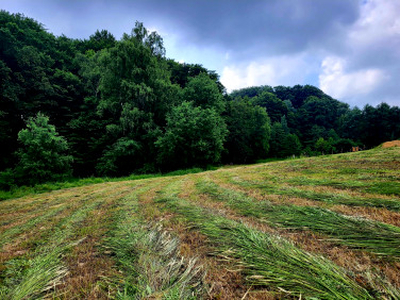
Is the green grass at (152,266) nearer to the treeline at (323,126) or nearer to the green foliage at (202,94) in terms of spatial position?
the green foliage at (202,94)

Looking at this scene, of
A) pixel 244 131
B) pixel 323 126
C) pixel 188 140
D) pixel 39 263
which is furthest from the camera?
pixel 323 126

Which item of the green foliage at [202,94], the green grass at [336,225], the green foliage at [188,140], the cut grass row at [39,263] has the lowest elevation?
the cut grass row at [39,263]

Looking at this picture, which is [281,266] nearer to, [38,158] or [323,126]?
[38,158]

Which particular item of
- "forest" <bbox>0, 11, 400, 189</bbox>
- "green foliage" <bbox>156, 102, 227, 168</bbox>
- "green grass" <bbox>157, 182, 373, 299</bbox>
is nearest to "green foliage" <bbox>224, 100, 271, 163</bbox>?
"forest" <bbox>0, 11, 400, 189</bbox>

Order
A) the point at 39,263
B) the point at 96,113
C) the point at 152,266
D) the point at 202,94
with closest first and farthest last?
1. the point at 152,266
2. the point at 39,263
3. the point at 96,113
4. the point at 202,94

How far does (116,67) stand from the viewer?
1981 centimetres

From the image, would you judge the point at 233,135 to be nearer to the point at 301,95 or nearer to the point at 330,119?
the point at 330,119

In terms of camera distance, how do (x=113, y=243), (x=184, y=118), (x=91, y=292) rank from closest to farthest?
(x=91, y=292), (x=113, y=243), (x=184, y=118)

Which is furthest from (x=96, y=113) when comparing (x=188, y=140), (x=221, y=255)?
(x=221, y=255)

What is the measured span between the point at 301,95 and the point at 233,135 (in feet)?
262

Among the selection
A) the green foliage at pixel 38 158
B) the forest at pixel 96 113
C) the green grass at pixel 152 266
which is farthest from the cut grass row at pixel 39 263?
the forest at pixel 96 113

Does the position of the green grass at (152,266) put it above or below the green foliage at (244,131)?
below

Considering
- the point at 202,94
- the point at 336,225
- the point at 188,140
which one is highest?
the point at 202,94

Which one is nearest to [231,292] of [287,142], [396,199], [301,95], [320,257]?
[320,257]
